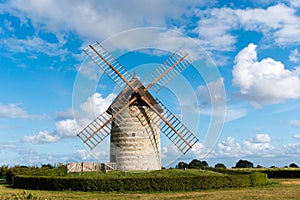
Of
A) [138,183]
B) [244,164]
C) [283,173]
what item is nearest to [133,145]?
[138,183]

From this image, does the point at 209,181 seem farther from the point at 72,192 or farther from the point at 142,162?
the point at 72,192

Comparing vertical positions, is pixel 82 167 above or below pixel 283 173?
above

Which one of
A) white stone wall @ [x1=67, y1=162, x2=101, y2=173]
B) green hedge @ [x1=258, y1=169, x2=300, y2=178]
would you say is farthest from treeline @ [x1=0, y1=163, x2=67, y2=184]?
green hedge @ [x1=258, y1=169, x2=300, y2=178]

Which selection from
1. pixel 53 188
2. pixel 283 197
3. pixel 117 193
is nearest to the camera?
pixel 283 197

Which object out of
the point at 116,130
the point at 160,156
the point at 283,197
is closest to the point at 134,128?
the point at 116,130

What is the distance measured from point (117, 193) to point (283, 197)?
812cm

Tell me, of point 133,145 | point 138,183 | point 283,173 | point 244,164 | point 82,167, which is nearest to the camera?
point 138,183

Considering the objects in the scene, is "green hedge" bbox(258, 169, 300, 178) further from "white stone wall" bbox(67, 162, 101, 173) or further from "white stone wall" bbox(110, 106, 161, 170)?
"white stone wall" bbox(67, 162, 101, 173)

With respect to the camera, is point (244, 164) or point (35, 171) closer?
point (35, 171)

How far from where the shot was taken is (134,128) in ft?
80.8

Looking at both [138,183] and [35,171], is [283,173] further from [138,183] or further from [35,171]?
[35,171]

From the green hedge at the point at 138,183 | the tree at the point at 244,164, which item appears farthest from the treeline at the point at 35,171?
the tree at the point at 244,164

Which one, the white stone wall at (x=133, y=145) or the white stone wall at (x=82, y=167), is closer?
the white stone wall at (x=133, y=145)

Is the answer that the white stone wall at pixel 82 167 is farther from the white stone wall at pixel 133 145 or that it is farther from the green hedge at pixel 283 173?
the green hedge at pixel 283 173
